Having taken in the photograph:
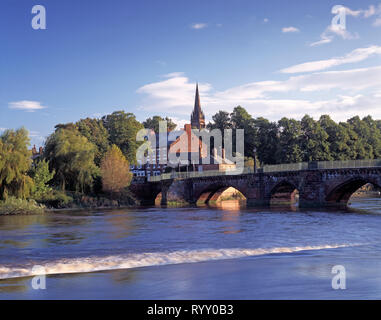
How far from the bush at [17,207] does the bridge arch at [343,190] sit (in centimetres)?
3462

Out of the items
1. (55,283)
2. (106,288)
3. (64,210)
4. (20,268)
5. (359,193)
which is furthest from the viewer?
(359,193)

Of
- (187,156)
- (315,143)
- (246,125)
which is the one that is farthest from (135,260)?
(246,125)

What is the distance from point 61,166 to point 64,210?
24.4 ft

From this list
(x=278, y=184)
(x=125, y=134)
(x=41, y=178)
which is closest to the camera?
(x=41, y=178)

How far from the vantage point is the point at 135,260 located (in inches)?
691

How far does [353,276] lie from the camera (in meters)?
14.0

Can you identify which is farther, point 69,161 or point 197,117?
point 197,117

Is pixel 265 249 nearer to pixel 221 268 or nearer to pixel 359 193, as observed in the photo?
pixel 221 268

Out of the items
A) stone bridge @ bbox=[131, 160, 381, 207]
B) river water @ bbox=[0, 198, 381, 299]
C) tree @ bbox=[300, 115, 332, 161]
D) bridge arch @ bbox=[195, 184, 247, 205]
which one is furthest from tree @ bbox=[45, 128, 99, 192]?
tree @ bbox=[300, 115, 332, 161]

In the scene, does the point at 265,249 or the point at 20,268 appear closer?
the point at 20,268

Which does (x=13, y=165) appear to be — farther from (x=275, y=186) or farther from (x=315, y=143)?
(x=315, y=143)

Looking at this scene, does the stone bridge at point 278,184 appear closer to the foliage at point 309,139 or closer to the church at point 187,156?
the church at point 187,156

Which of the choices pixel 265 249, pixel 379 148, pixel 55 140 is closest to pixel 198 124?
pixel 379 148

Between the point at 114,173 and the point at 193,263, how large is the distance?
51256mm
